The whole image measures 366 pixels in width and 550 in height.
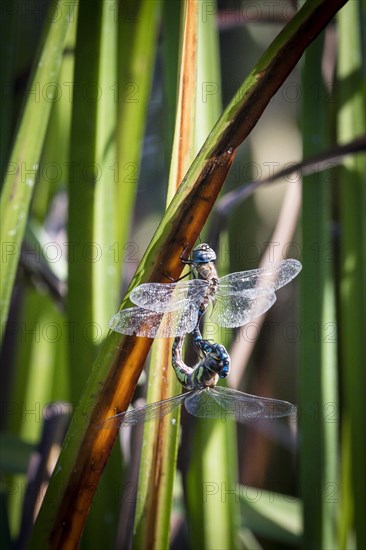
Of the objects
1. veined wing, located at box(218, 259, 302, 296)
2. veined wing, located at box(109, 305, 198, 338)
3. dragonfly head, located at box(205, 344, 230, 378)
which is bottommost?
dragonfly head, located at box(205, 344, 230, 378)

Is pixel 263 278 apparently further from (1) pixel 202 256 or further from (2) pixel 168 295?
(2) pixel 168 295

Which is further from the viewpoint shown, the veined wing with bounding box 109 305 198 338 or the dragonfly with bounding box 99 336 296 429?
the dragonfly with bounding box 99 336 296 429

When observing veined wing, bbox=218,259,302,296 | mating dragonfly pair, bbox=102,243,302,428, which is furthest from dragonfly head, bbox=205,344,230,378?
veined wing, bbox=218,259,302,296

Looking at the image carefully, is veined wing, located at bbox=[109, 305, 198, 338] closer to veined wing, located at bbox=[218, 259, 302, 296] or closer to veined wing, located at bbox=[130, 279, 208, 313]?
veined wing, located at bbox=[130, 279, 208, 313]

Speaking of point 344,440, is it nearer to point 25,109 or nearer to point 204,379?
point 204,379

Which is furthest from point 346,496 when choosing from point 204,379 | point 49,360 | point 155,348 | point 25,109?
point 25,109

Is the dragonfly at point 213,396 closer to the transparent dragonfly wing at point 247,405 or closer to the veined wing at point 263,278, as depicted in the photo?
the transparent dragonfly wing at point 247,405

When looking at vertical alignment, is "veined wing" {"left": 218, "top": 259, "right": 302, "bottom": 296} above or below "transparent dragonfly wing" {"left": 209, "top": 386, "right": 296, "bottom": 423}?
above

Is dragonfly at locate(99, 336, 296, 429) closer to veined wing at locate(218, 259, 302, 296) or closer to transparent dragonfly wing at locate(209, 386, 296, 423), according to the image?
transparent dragonfly wing at locate(209, 386, 296, 423)

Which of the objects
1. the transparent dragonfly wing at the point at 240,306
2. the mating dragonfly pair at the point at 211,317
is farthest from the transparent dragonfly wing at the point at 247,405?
the transparent dragonfly wing at the point at 240,306
